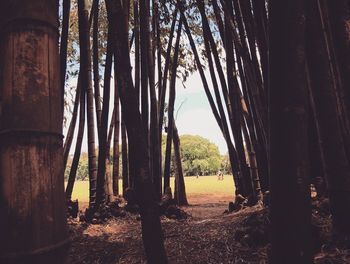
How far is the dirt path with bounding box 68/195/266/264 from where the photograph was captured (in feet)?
8.52

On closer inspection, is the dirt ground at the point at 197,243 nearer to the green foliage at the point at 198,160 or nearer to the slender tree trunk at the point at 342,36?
the slender tree trunk at the point at 342,36

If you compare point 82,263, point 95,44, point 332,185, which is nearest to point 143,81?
point 95,44

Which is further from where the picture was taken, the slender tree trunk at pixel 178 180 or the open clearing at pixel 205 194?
the open clearing at pixel 205 194

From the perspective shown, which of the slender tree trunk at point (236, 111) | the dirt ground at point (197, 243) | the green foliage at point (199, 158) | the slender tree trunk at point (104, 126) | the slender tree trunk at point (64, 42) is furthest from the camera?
the green foliage at point (199, 158)

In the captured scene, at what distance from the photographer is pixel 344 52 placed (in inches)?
81.4

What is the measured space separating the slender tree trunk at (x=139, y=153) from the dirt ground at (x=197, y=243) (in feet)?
2.87

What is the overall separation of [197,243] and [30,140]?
2277 mm

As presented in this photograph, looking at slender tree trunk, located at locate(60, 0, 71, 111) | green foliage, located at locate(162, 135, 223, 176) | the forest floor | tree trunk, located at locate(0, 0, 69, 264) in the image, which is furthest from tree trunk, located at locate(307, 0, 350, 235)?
green foliage, located at locate(162, 135, 223, 176)

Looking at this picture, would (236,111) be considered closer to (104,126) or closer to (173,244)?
(104,126)

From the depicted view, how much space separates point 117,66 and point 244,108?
310 centimetres

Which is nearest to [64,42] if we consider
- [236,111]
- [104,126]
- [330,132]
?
[104,126]

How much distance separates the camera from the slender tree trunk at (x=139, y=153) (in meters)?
1.74

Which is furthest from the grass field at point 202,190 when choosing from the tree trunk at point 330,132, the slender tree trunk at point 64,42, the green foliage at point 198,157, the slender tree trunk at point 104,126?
the green foliage at point 198,157

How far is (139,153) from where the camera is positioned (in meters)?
1.78
